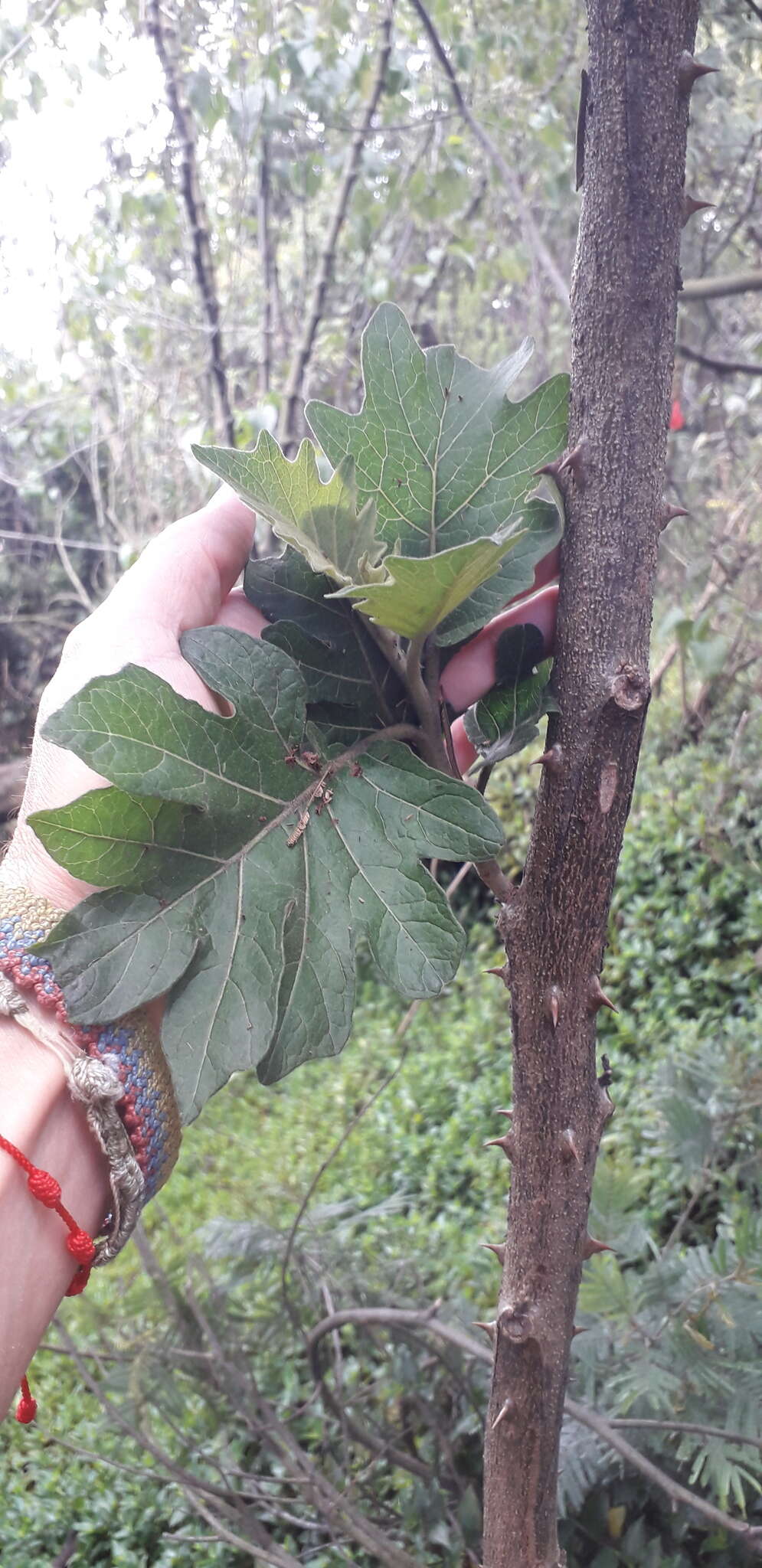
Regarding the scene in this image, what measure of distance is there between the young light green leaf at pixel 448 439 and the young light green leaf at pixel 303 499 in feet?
0.12

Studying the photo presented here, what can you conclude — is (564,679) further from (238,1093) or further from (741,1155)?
(238,1093)

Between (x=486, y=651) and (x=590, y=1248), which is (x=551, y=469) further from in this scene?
(x=590, y=1248)

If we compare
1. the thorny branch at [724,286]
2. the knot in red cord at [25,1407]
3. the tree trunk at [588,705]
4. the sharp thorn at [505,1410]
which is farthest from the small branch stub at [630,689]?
the thorny branch at [724,286]

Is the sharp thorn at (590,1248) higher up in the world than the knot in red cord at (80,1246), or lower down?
lower down

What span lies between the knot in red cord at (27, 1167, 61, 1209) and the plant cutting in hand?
0.63ft

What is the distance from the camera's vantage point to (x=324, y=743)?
625 millimetres

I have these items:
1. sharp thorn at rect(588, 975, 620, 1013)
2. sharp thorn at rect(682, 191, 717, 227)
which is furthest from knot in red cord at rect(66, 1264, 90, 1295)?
sharp thorn at rect(682, 191, 717, 227)

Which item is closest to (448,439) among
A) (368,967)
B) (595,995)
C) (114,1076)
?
(595,995)

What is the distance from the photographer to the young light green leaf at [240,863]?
0.54 m

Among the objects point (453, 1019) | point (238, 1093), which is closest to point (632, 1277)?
point (453, 1019)

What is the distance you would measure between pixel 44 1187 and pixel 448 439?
56cm

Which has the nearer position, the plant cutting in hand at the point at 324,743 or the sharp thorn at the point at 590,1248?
the plant cutting in hand at the point at 324,743

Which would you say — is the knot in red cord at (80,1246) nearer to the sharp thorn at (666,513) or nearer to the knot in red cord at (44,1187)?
the knot in red cord at (44,1187)

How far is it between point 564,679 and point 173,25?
8.88ft
